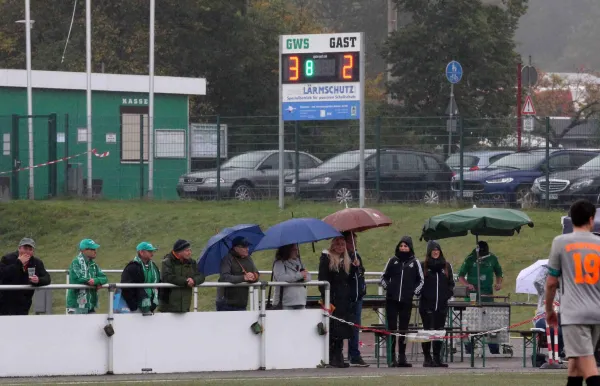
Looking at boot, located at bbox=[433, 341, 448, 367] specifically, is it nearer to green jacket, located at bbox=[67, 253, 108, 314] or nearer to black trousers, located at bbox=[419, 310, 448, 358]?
black trousers, located at bbox=[419, 310, 448, 358]

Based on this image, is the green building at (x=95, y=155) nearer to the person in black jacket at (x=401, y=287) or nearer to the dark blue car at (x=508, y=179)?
the dark blue car at (x=508, y=179)

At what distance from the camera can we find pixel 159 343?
16391 millimetres

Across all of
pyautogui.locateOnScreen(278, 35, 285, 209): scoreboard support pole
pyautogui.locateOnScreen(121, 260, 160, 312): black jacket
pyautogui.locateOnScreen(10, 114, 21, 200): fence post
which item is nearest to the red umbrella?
pyautogui.locateOnScreen(121, 260, 160, 312): black jacket

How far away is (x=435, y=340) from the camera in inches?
677

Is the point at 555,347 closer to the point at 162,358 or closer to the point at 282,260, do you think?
the point at 282,260

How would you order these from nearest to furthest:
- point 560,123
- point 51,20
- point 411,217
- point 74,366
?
point 74,366 < point 411,217 < point 560,123 < point 51,20

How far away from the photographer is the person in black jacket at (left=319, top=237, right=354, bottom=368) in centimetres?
1717

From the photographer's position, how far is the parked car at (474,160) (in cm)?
2919

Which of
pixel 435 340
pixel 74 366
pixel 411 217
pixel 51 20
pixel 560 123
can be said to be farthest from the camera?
pixel 51 20

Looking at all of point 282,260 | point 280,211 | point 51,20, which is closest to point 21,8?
point 51,20

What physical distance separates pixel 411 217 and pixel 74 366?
13.6 meters

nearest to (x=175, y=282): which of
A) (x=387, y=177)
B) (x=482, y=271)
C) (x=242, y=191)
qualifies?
(x=482, y=271)

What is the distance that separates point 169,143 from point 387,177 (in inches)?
204

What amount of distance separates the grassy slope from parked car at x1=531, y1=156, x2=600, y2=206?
1.74 feet
